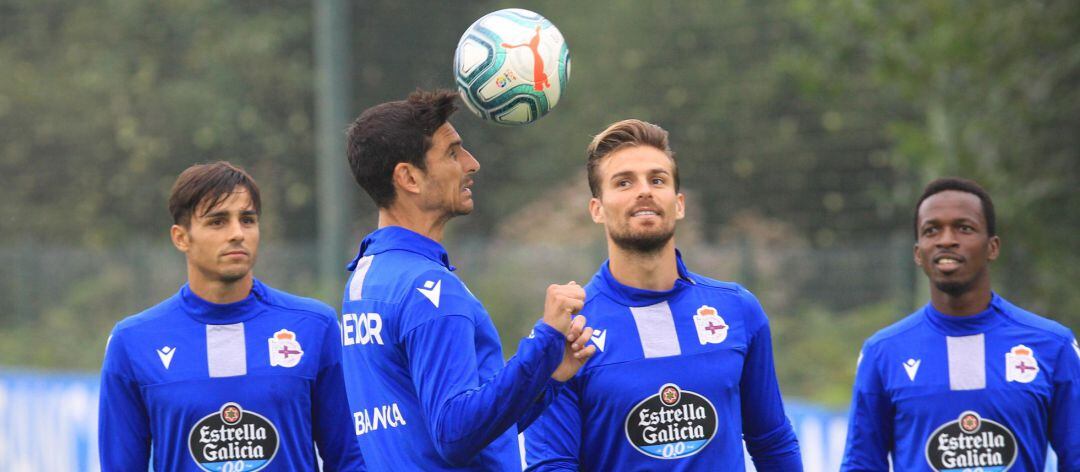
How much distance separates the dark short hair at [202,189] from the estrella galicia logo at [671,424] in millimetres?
1817

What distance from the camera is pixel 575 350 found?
4.13 meters

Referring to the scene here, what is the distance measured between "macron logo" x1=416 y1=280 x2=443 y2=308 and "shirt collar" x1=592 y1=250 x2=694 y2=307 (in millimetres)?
899

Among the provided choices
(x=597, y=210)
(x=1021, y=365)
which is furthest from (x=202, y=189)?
(x=1021, y=365)

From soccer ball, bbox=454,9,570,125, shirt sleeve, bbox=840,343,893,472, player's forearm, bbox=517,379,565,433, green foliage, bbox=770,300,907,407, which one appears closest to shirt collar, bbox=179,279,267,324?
soccer ball, bbox=454,9,570,125

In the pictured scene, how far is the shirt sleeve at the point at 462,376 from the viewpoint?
395 cm

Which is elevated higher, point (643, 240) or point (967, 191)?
point (967, 191)

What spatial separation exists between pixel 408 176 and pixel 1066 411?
2629 millimetres

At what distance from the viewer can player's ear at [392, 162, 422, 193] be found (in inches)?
176

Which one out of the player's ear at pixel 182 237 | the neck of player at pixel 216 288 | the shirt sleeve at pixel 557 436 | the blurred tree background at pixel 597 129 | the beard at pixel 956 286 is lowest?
the shirt sleeve at pixel 557 436

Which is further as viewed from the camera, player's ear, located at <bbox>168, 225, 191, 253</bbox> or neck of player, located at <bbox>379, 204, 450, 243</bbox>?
player's ear, located at <bbox>168, 225, 191, 253</bbox>

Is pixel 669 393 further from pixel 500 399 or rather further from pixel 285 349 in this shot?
pixel 285 349

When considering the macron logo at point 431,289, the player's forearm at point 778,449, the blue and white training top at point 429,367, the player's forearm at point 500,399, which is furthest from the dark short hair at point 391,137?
the player's forearm at point 778,449

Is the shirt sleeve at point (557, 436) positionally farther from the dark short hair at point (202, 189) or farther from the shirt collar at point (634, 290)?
the dark short hair at point (202, 189)

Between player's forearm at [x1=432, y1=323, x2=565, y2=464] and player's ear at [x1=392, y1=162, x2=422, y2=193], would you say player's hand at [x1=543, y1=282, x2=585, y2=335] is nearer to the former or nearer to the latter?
player's forearm at [x1=432, y1=323, x2=565, y2=464]
